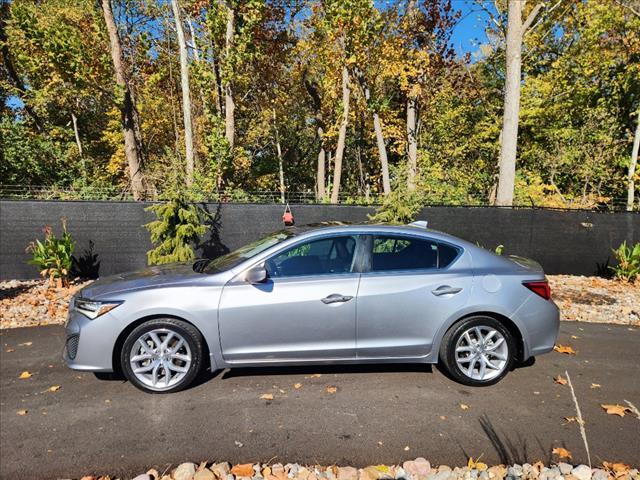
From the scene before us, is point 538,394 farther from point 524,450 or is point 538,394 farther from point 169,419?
point 169,419

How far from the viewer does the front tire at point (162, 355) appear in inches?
141

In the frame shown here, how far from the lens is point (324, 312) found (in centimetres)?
363

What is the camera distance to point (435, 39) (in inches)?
680

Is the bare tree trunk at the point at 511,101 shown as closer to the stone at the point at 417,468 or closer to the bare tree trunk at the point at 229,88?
the bare tree trunk at the point at 229,88

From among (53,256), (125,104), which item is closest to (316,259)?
(53,256)

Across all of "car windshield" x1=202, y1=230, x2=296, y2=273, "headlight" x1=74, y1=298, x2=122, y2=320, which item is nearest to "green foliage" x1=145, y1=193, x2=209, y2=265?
"car windshield" x1=202, y1=230, x2=296, y2=273

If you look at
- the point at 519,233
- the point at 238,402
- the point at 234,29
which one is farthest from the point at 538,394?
the point at 234,29

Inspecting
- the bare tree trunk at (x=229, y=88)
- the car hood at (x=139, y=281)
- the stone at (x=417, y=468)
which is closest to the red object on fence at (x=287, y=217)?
the car hood at (x=139, y=281)

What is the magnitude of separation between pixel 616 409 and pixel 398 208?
17.6ft

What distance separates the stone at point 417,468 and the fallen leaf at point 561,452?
3.03 ft

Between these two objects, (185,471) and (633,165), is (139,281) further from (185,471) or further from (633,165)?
(633,165)

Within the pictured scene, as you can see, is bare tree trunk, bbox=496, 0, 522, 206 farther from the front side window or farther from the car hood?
the car hood

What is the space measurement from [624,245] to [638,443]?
7.43 meters

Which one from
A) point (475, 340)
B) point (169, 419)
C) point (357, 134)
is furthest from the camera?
point (357, 134)
